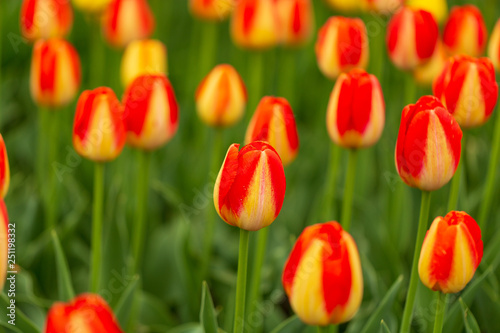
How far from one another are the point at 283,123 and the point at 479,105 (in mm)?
377

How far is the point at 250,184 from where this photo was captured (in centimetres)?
109

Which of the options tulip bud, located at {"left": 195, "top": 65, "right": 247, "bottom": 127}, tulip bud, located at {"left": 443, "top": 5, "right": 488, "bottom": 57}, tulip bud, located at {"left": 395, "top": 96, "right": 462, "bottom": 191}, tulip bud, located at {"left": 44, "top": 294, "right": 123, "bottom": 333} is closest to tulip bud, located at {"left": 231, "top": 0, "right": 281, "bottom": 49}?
tulip bud, located at {"left": 195, "top": 65, "right": 247, "bottom": 127}

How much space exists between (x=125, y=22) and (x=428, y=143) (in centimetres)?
131

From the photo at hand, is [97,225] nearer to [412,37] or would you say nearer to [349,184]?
[349,184]

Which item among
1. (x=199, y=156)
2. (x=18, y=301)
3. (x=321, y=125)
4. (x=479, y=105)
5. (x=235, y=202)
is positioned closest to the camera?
(x=235, y=202)

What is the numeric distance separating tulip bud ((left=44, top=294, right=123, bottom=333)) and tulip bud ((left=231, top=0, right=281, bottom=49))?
4.48ft

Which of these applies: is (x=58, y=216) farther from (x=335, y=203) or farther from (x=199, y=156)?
(x=335, y=203)

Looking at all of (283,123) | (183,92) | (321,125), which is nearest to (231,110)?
(283,123)

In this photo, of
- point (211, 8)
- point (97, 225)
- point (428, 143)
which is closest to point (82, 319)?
point (428, 143)

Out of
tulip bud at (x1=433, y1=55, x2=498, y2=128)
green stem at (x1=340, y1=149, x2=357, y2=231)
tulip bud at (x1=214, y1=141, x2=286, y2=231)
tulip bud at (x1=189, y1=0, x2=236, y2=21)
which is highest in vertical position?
tulip bud at (x1=189, y1=0, x2=236, y2=21)

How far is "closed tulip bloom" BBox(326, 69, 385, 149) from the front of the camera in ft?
4.58

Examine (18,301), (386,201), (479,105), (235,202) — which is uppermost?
(479,105)

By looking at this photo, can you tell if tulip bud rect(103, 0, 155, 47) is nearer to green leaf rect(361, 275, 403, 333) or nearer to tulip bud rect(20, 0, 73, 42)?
tulip bud rect(20, 0, 73, 42)

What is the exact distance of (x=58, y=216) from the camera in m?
2.11
